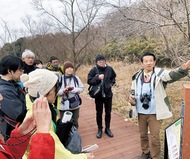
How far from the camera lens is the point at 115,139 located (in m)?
4.16

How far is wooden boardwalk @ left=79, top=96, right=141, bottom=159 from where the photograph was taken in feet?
12.0

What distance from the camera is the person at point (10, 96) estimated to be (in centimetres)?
223

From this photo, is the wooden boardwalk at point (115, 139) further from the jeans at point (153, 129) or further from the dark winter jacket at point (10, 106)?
the dark winter jacket at point (10, 106)

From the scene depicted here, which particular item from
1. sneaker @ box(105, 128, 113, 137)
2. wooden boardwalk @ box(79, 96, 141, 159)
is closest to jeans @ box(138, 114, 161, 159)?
wooden boardwalk @ box(79, 96, 141, 159)

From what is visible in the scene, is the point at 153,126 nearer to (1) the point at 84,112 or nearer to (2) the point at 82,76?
(1) the point at 84,112

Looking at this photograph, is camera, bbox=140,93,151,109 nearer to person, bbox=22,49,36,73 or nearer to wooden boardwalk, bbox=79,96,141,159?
wooden boardwalk, bbox=79,96,141,159

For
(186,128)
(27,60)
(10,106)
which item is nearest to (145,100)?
(186,128)

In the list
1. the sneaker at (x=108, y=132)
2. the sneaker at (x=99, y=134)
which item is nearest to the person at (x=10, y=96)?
the sneaker at (x=99, y=134)

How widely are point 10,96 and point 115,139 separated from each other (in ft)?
8.05

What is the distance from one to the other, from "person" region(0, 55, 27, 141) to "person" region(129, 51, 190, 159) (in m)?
1.63

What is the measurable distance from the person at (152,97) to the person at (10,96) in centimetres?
163

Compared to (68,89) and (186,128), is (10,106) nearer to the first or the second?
(68,89)

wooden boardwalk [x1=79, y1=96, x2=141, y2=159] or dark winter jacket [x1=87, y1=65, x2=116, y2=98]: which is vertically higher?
dark winter jacket [x1=87, y1=65, x2=116, y2=98]

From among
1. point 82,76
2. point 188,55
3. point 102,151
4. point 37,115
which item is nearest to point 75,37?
point 82,76
